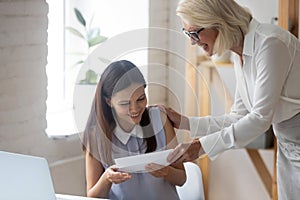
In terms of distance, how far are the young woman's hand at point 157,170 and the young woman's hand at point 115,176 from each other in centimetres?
7

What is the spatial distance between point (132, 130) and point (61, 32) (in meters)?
1.15

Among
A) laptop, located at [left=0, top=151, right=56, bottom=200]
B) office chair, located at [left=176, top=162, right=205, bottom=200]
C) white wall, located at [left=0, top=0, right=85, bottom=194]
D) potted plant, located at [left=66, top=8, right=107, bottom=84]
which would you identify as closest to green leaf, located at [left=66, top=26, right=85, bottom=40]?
potted plant, located at [left=66, top=8, right=107, bottom=84]

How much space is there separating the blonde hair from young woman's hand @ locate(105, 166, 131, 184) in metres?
0.49

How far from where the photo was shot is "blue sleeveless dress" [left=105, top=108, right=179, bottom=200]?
1.86 meters

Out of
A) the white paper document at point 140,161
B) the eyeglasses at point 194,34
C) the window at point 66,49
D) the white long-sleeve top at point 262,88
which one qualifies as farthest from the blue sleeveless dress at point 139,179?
the window at point 66,49

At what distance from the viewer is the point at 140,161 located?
5.99 feet

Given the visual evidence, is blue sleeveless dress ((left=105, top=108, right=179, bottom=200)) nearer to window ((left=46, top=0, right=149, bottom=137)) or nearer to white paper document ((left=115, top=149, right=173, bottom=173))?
white paper document ((left=115, top=149, right=173, bottom=173))

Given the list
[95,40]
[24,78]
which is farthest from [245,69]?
[95,40]

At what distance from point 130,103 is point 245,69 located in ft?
1.60

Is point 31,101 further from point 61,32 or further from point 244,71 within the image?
point 244,71

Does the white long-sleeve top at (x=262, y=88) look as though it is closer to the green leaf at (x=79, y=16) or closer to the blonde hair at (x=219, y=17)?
the blonde hair at (x=219, y=17)

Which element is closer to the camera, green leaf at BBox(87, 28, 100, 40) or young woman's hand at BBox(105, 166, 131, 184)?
young woman's hand at BBox(105, 166, 131, 184)

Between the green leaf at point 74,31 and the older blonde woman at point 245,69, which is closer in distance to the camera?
the older blonde woman at point 245,69

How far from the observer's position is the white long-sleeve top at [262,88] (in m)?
1.95
